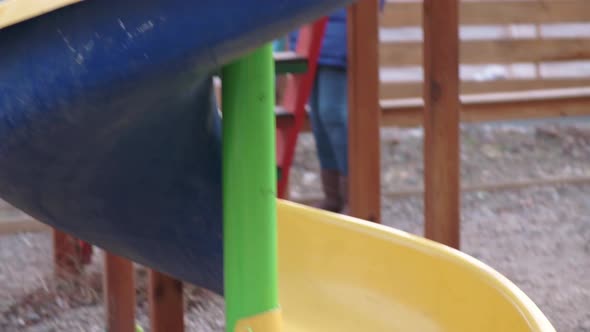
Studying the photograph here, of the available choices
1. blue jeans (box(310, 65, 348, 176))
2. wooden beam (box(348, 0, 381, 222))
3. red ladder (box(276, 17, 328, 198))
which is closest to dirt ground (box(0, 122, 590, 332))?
blue jeans (box(310, 65, 348, 176))

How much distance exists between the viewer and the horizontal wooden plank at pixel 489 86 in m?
4.18

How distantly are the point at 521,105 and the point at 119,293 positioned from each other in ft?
8.97

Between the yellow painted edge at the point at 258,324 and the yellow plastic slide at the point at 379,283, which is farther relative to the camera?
the yellow plastic slide at the point at 379,283

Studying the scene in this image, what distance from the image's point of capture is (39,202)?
4.16ft

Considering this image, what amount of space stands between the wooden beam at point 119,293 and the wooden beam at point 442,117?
685mm

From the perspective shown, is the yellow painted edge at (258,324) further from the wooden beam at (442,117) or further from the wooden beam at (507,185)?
the wooden beam at (507,185)

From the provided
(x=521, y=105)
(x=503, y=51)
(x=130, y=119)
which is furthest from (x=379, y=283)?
(x=503, y=51)

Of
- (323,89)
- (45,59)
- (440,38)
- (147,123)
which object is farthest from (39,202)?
(323,89)

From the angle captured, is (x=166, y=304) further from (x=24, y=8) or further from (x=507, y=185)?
(x=507, y=185)

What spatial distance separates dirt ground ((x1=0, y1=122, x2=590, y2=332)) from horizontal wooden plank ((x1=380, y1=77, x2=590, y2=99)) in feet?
0.80

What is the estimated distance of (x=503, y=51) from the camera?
4336 mm

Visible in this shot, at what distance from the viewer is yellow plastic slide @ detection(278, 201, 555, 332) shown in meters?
1.30

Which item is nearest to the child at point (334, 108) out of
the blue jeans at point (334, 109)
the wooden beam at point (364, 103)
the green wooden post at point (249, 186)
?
the blue jeans at point (334, 109)

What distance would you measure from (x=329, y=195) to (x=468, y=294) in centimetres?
183
